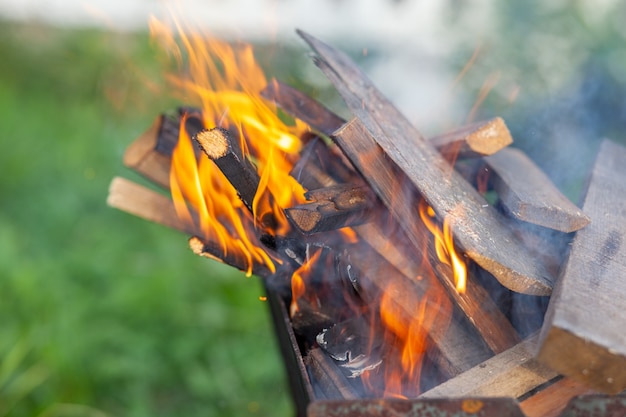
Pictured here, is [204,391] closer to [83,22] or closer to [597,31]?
[597,31]

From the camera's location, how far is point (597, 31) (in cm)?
295

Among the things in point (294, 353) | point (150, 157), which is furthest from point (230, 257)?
point (150, 157)

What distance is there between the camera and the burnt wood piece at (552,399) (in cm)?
127

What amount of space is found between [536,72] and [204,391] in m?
2.08

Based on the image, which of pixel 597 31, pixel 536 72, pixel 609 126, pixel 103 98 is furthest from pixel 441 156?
pixel 103 98

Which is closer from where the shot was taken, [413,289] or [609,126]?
[413,289]

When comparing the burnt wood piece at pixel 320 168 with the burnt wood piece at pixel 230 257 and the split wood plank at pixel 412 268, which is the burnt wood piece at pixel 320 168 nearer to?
the split wood plank at pixel 412 268

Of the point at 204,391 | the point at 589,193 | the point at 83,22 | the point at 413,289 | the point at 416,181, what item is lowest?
the point at 204,391

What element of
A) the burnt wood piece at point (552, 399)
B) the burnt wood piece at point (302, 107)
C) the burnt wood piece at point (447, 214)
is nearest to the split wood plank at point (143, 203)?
the burnt wood piece at point (302, 107)

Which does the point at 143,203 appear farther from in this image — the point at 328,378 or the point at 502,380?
the point at 502,380

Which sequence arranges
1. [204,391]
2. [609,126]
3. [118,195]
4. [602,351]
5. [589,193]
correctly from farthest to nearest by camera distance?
[204,391]
[609,126]
[118,195]
[589,193]
[602,351]

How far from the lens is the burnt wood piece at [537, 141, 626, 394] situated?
3.57 feet

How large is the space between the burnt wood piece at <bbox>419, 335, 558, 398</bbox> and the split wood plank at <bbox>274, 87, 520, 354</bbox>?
102mm

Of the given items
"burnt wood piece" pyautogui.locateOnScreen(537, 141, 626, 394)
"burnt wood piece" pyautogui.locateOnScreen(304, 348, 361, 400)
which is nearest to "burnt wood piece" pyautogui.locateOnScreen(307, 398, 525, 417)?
"burnt wood piece" pyautogui.locateOnScreen(537, 141, 626, 394)
